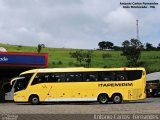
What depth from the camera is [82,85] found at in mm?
35031

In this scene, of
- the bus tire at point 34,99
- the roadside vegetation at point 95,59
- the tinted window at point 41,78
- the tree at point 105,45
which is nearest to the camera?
the tinted window at point 41,78

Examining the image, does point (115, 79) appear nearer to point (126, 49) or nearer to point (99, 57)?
point (126, 49)

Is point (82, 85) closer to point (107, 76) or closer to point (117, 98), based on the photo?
point (107, 76)

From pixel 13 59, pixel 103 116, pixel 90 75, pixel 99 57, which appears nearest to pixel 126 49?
pixel 99 57

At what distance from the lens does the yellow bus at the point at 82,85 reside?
113 feet

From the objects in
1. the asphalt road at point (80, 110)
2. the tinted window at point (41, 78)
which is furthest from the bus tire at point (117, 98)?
the asphalt road at point (80, 110)

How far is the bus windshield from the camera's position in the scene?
1399 inches

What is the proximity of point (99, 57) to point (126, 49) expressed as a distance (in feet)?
57.1

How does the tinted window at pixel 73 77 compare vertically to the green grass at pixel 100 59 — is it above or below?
below

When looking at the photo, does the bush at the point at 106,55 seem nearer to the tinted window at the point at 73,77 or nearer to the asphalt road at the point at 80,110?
the tinted window at the point at 73,77

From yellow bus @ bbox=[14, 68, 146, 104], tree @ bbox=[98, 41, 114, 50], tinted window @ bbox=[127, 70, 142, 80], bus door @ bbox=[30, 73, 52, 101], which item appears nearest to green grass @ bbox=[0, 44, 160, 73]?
tree @ bbox=[98, 41, 114, 50]

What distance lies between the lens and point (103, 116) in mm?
17531

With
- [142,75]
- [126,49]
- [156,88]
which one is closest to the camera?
[142,75]

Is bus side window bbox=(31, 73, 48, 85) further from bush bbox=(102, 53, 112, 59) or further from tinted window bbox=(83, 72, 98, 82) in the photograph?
bush bbox=(102, 53, 112, 59)
